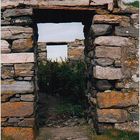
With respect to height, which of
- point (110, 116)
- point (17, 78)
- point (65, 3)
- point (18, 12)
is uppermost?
point (65, 3)

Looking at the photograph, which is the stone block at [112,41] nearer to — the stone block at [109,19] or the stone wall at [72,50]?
the stone block at [109,19]

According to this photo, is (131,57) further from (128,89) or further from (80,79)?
(80,79)

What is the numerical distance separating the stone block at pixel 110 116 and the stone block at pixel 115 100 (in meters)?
0.08

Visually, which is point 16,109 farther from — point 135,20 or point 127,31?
point 135,20

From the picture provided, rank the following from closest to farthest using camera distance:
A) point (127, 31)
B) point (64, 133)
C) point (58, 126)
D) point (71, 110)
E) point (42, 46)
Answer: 1. point (127, 31)
2. point (64, 133)
3. point (58, 126)
4. point (71, 110)
5. point (42, 46)

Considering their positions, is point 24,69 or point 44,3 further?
point 44,3

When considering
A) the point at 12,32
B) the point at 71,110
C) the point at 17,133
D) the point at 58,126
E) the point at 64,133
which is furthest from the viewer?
the point at 71,110

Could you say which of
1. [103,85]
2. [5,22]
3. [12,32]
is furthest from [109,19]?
[5,22]

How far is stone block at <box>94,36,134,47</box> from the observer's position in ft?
19.4

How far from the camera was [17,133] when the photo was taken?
5.77 meters

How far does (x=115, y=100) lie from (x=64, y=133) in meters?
1.21

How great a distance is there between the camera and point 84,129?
666cm

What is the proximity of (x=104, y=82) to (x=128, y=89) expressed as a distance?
1.37ft

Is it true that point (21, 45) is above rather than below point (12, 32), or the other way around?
below
